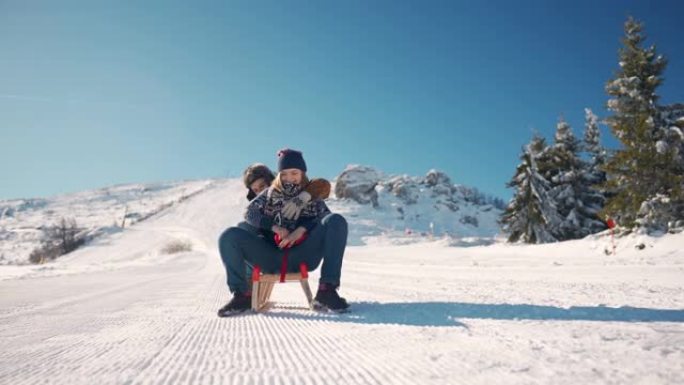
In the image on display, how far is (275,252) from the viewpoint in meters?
3.12

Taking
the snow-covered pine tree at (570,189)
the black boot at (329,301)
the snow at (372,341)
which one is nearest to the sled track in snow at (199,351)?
the snow at (372,341)

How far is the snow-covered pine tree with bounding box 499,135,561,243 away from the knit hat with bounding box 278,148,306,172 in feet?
69.3

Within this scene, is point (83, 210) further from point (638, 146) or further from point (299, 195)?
point (299, 195)

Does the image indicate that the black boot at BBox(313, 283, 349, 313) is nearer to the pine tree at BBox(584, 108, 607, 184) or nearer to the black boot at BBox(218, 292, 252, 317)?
the black boot at BBox(218, 292, 252, 317)

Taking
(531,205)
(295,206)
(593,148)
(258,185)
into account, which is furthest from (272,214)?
(593,148)

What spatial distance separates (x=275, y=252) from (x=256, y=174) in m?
0.97

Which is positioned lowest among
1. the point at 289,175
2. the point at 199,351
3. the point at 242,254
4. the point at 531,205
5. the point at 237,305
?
the point at 237,305

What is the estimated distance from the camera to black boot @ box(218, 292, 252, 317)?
275 centimetres

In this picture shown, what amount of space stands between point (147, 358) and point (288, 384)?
26.3 inches

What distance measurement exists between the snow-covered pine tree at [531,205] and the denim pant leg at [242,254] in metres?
21.4

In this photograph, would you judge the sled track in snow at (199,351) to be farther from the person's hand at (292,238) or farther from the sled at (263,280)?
the person's hand at (292,238)

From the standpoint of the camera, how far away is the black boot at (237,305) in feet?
9.01

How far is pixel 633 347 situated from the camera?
1279mm

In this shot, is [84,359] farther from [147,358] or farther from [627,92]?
[627,92]
